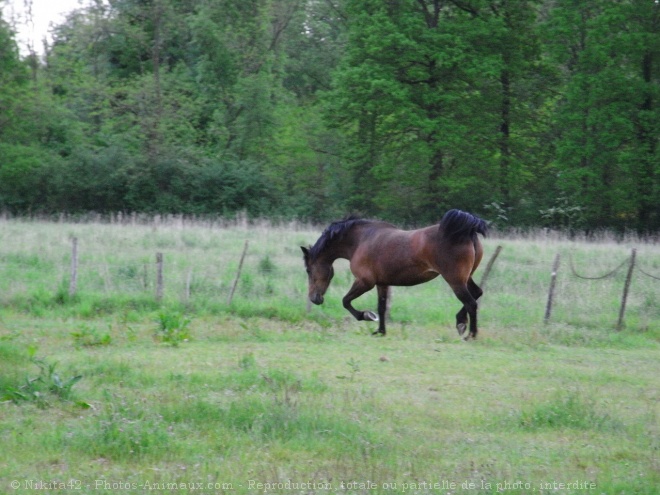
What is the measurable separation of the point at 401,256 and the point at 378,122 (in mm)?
24576

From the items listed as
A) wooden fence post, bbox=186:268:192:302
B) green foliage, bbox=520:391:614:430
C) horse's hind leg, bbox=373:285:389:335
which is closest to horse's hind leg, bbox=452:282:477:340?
horse's hind leg, bbox=373:285:389:335

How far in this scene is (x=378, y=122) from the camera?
36656mm

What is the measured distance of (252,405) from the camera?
7691 millimetres

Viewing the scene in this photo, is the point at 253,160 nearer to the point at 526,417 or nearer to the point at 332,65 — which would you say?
the point at 332,65

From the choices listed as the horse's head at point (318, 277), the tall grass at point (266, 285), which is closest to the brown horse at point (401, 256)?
the horse's head at point (318, 277)

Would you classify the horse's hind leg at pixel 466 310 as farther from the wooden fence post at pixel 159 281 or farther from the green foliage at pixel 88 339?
the wooden fence post at pixel 159 281

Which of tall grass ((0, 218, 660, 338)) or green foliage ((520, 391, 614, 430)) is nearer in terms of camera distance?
green foliage ((520, 391, 614, 430))

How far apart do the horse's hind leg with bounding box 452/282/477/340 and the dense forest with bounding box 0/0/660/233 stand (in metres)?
21.6

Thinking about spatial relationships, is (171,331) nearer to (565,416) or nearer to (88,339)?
(88,339)

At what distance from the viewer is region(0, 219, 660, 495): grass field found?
6043mm

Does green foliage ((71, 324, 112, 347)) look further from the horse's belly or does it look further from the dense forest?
the dense forest

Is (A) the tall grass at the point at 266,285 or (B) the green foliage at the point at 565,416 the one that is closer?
(B) the green foliage at the point at 565,416

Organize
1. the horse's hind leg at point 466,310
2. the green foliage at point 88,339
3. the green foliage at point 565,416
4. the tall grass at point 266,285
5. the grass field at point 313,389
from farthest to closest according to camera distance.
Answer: the tall grass at point 266,285
the horse's hind leg at point 466,310
the green foliage at point 88,339
the green foliage at point 565,416
the grass field at point 313,389

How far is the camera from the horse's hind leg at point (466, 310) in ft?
40.9
